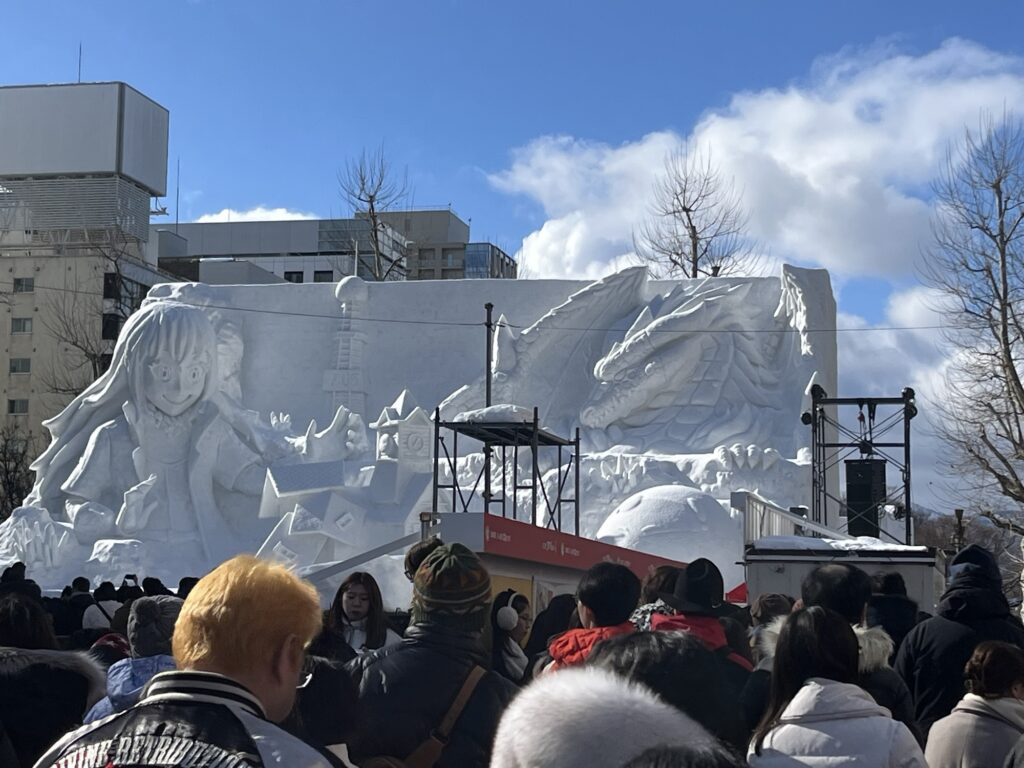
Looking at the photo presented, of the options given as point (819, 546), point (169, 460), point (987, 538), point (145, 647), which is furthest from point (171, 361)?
point (987, 538)

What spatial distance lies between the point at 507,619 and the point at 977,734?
1.74 meters

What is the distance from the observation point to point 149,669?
3604 mm

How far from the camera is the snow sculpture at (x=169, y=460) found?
20.6m

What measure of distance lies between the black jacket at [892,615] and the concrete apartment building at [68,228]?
105 feet

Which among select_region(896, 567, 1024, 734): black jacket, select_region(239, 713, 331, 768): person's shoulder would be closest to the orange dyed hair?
select_region(239, 713, 331, 768): person's shoulder

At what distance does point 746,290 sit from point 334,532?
23.4 feet

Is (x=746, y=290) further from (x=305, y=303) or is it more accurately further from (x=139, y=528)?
(x=139, y=528)

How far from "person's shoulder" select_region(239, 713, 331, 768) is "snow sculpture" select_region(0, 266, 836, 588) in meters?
16.5

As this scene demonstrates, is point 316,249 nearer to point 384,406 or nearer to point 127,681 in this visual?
point 384,406

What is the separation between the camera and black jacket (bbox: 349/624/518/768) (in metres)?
3.29

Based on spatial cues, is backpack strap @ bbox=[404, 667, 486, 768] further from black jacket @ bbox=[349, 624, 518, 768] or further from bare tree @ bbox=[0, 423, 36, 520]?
bare tree @ bbox=[0, 423, 36, 520]

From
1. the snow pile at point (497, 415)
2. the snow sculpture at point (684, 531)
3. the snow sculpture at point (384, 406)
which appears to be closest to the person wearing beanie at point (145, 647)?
the snow pile at point (497, 415)

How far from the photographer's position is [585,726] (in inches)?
65.3

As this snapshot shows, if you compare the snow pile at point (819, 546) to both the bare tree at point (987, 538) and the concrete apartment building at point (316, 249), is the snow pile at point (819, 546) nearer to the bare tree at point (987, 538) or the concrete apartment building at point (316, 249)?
the bare tree at point (987, 538)
